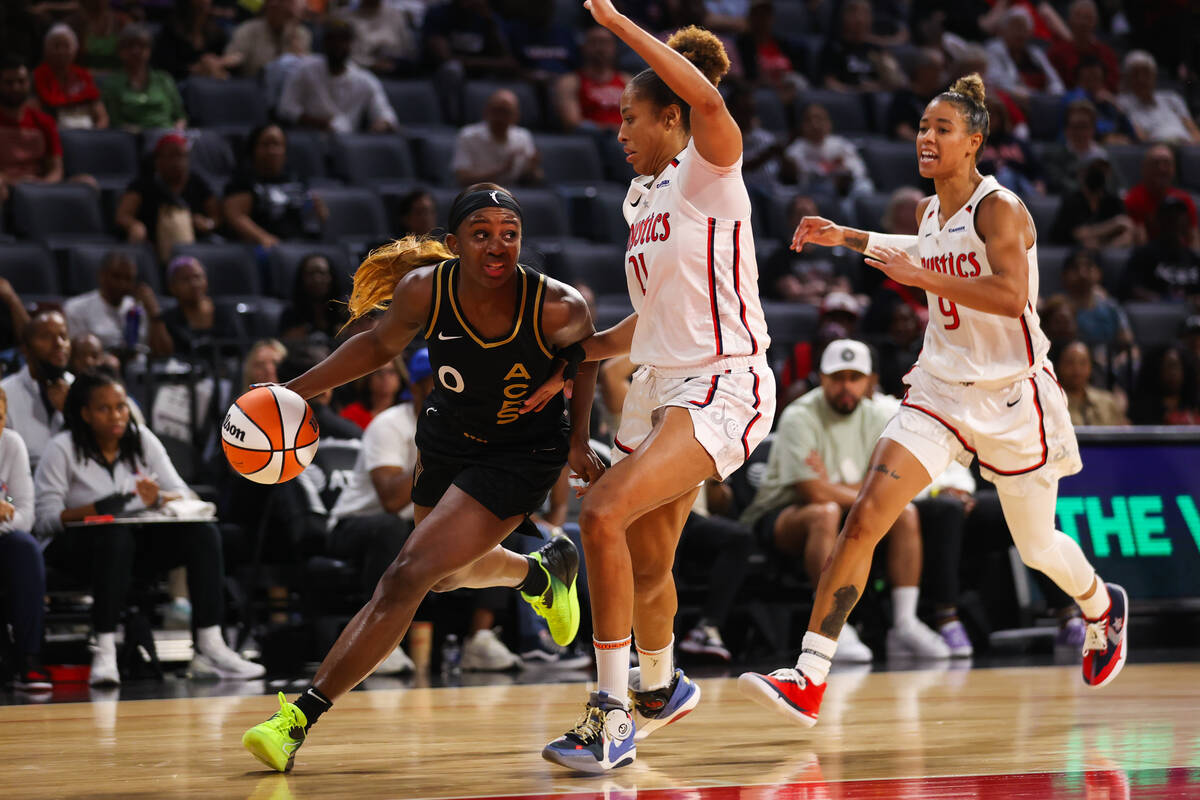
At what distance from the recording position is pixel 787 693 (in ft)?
14.6

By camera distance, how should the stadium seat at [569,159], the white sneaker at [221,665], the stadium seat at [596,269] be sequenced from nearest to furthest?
the white sneaker at [221,665], the stadium seat at [596,269], the stadium seat at [569,159]

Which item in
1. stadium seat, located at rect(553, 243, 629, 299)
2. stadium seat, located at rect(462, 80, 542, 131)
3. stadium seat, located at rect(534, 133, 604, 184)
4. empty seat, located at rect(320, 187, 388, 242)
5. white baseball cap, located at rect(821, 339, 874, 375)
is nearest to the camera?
white baseball cap, located at rect(821, 339, 874, 375)

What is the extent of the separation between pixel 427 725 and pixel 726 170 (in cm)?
221

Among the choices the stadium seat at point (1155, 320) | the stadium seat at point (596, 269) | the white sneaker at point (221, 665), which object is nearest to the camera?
the white sneaker at point (221, 665)

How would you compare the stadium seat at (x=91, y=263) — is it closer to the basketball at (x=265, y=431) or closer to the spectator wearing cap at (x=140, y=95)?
the spectator wearing cap at (x=140, y=95)

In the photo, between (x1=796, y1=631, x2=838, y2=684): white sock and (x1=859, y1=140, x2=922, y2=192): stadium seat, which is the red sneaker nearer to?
(x1=796, y1=631, x2=838, y2=684): white sock

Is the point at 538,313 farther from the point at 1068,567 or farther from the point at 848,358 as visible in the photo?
the point at 848,358

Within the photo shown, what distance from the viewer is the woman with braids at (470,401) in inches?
164

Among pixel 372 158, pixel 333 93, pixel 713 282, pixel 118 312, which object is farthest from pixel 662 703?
pixel 333 93

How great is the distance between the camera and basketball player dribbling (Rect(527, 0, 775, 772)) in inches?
161

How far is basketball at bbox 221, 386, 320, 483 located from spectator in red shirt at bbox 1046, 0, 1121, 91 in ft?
37.2

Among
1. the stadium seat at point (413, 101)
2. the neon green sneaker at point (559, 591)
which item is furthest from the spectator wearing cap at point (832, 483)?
the stadium seat at point (413, 101)

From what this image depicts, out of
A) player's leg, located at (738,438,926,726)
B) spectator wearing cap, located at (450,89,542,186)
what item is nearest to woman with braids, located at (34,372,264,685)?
player's leg, located at (738,438,926,726)

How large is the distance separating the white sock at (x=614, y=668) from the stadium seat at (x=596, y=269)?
220 inches
